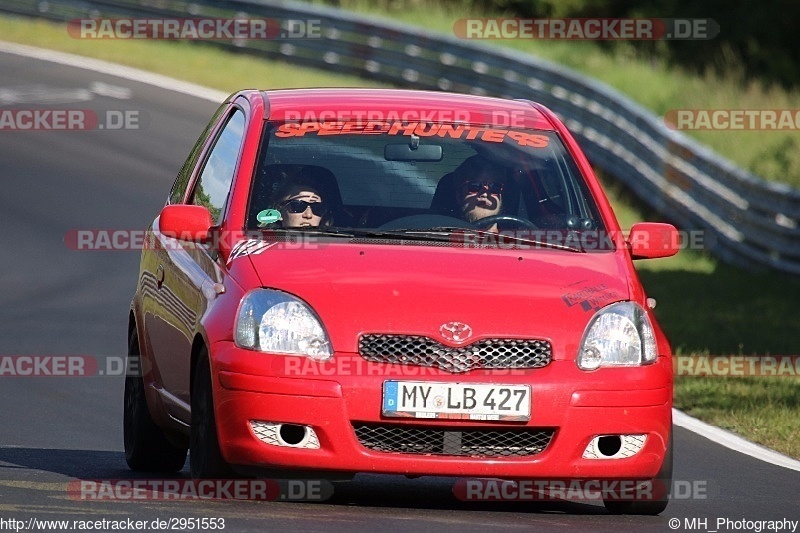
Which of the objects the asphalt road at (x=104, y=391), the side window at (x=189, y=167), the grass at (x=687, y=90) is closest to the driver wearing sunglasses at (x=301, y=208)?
the asphalt road at (x=104, y=391)

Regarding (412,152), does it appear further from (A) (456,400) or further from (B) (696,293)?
(B) (696,293)

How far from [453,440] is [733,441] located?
12.8 feet

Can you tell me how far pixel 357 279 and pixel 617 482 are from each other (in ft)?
4.35

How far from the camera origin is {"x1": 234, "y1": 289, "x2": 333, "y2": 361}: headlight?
7270 mm

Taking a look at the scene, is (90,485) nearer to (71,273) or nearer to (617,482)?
(617,482)

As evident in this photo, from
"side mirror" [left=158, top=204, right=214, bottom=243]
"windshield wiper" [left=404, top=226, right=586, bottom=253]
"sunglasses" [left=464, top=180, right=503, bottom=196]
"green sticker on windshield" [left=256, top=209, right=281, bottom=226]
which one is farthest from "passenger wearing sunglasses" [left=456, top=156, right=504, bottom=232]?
"side mirror" [left=158, top=204, right=214, bottom=243]

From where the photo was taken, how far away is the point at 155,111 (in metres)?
26.8

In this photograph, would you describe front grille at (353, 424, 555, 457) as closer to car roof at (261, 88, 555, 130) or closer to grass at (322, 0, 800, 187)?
car roof at (261, 88, 555, 130)

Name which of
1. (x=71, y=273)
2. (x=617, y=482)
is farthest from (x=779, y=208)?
(x=617, y=482)

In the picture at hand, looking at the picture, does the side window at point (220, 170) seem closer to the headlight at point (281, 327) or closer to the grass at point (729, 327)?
the headlight at point (281, 327)

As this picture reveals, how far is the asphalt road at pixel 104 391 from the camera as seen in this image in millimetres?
7414

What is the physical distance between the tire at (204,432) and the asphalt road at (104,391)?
162mm

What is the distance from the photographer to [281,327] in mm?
7289

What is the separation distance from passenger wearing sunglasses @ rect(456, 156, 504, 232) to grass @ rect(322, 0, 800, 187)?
15174 mm
